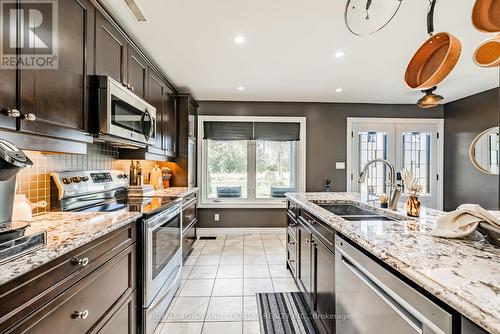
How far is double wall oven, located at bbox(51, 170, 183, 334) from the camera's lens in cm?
170

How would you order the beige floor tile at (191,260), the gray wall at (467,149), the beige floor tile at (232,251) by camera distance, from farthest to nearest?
the gray wall at (467,149) → the beige floor tile at (232,251) → the beige floor tile at (191,260)

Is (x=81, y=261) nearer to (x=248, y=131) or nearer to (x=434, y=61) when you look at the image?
(x=434, y=61)

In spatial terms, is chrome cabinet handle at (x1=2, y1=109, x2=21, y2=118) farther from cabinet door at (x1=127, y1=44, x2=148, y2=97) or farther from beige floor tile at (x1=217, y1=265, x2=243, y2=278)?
beige floor tile at (x1=217, y1=265, x2=243, y2=278)

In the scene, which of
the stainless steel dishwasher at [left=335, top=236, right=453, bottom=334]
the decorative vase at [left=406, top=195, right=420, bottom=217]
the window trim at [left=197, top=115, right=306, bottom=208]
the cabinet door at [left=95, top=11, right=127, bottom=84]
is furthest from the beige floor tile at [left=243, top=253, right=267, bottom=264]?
the cabinet door at [left=95, top=11, right=127, bottom=84]

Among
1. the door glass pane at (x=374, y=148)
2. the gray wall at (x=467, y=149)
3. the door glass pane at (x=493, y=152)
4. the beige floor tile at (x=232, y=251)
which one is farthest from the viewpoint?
the door glass pane at (x=374, y=148)

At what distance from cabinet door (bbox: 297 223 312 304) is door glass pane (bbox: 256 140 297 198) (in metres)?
2.28

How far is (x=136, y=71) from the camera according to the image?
7.90 feet

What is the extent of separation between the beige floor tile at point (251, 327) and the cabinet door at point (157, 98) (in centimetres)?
208

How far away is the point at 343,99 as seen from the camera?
4.48 metres

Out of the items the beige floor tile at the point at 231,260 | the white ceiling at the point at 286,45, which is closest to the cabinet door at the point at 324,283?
the beige floor tile at the point at 231,260

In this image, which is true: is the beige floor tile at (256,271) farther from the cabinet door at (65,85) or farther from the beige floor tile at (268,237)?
the cabinet door at (65,85)

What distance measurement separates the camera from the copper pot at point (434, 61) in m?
1.17

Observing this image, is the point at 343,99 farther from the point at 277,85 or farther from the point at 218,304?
the point at 218,304

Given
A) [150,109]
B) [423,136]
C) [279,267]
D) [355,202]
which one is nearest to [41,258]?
[150,109]
